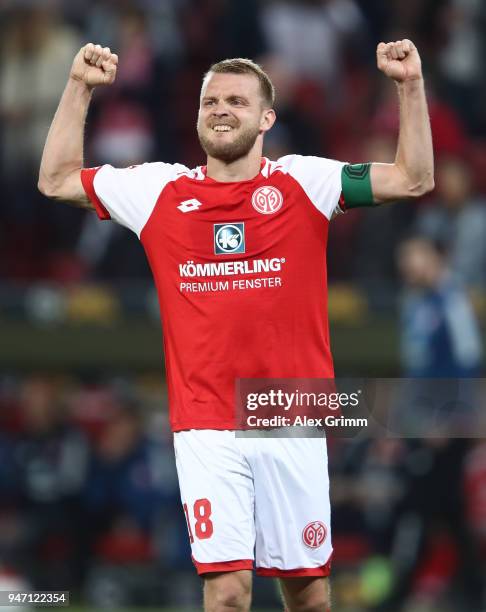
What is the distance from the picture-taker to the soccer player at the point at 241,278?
19.8ft

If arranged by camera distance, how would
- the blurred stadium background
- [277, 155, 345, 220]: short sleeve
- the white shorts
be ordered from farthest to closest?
the blurred stadium background
[277, 155, 345, 220]: short sleeve
the white shorts

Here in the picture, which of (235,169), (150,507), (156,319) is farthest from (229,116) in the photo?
(150,507)

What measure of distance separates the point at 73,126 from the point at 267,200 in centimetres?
89

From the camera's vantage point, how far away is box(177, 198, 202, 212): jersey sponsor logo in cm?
625

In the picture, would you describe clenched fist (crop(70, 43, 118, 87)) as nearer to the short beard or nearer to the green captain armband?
the short beard

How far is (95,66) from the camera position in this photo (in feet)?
20.7

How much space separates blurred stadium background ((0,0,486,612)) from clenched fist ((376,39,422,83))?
16.1 feet

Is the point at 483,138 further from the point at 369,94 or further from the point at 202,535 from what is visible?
the point at 202,535

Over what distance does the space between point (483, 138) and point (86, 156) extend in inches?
138

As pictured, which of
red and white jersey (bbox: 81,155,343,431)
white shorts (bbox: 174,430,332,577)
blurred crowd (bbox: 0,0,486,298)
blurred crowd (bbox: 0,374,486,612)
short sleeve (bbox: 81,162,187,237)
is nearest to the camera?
white shorts (bbox: 174,430,332,577)

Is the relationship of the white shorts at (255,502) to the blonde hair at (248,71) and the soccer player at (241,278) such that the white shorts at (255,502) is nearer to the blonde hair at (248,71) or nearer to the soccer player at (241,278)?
the soccer player at (241,278)

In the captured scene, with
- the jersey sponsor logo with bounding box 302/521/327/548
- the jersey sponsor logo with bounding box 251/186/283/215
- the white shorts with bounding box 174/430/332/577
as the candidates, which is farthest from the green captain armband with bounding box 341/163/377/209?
the jersey sponsor logo with bounding box 302/521/327/548

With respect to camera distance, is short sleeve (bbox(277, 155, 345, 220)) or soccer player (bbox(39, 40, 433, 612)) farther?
short sleeve (bbox(277, 155, 345, 220))

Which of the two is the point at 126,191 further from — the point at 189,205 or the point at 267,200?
the point at 267,200
